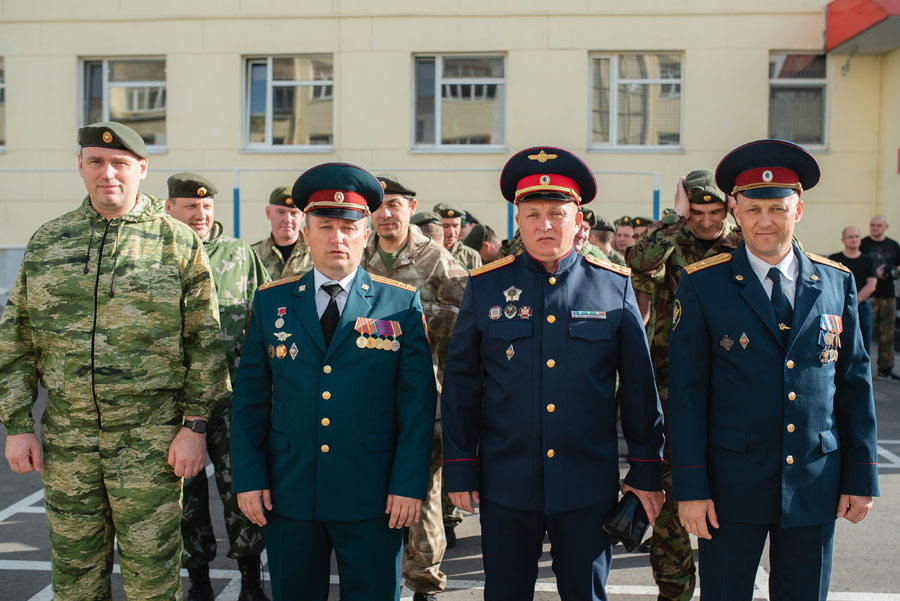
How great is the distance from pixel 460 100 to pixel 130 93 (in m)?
5.22

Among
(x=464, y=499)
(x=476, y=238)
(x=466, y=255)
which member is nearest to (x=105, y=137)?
(x=464, y=499)

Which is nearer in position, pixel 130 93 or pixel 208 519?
pixel 208 519

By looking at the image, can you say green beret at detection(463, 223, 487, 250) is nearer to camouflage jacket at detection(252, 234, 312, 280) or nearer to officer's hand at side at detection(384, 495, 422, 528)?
camouflage jacket at detection(252, 234, 312, 280)

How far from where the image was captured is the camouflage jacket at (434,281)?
391 cm

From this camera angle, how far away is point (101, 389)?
9.44 ft

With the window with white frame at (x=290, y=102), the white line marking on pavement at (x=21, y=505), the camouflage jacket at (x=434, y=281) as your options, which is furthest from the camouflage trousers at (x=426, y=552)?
the window with white frame at (x=290, y=102)

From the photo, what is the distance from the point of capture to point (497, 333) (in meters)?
2.69

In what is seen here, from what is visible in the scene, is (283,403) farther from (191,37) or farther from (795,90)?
(795,90)

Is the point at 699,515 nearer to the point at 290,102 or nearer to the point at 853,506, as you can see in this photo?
the point at 853,506

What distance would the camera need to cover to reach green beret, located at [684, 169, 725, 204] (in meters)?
3.49

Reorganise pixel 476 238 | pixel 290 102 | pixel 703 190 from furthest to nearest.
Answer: pixel 290 102
pixel 476 238
pixel 703 190

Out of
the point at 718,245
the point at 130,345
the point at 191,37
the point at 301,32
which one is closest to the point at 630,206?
the point at 301,32

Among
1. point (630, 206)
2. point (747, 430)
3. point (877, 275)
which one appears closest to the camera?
point (747, 430)

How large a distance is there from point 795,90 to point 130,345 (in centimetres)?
1160
